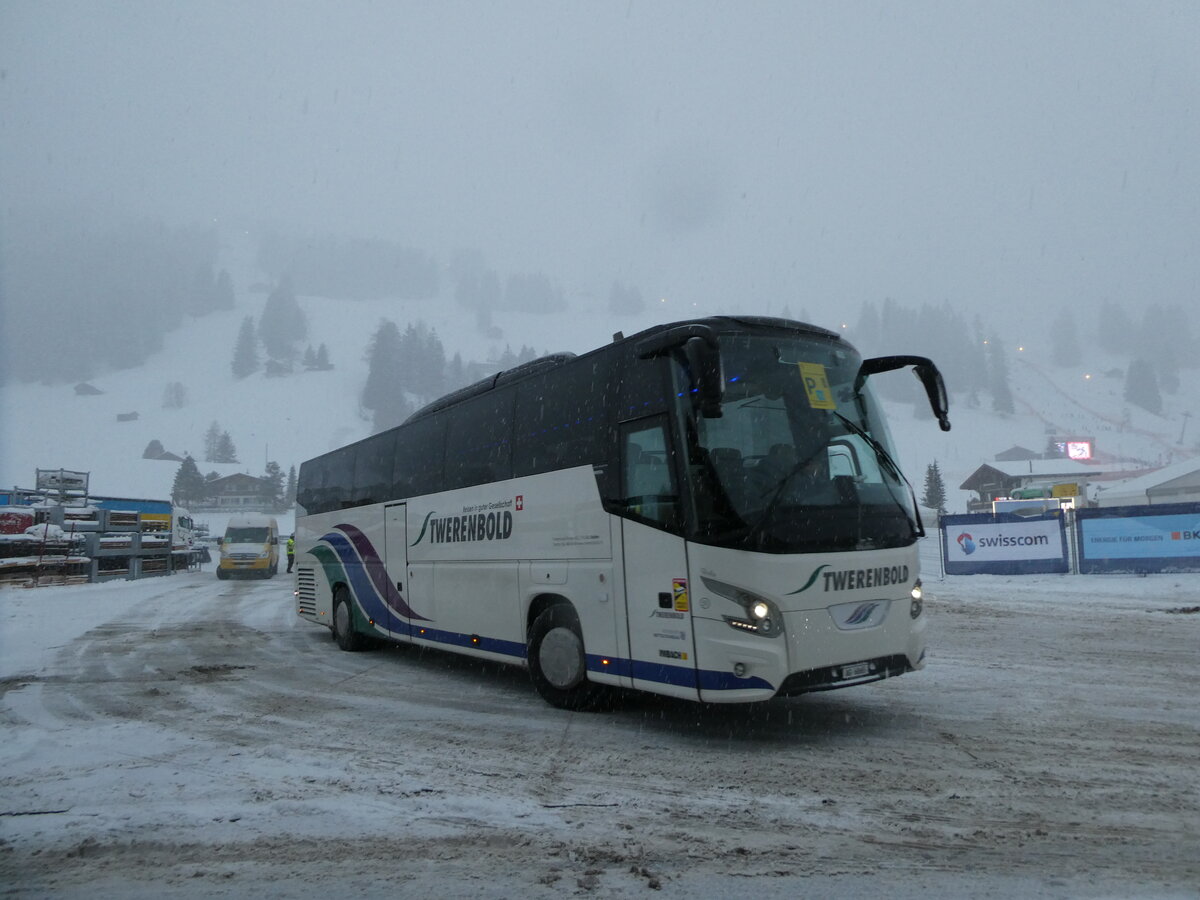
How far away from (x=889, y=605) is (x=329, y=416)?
498ft

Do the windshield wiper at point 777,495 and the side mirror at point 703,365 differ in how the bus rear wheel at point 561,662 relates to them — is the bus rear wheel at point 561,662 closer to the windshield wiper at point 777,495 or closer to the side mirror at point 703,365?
the windshield wiper at point 777,495

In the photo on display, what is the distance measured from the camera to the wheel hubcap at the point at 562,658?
6949 mm

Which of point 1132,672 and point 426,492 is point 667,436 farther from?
point 1132,672

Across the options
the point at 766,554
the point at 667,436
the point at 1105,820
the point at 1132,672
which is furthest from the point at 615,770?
the point at 1132,672

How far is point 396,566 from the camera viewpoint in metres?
10.5

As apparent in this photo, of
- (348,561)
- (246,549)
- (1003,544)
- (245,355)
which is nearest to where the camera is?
(348,561)

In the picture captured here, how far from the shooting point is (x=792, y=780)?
16.4 ft

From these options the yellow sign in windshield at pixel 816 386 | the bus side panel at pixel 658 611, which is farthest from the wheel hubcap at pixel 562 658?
the yellow sign in windshield at pixel 816 386

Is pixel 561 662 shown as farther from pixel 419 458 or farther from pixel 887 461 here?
pixel 419 458

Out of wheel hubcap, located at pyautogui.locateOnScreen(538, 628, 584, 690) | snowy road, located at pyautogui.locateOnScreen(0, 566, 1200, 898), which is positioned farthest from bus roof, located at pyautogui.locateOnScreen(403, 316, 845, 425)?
snowy road, located at pyautogui.locateOnScreen(0, 566, 1200, 898)

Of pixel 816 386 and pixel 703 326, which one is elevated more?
pixel 703 326

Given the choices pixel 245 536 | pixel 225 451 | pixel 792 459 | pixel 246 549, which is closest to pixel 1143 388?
pixel 225 451

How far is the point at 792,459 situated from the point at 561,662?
2.83 metres

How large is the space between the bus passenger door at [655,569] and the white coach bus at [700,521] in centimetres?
2
